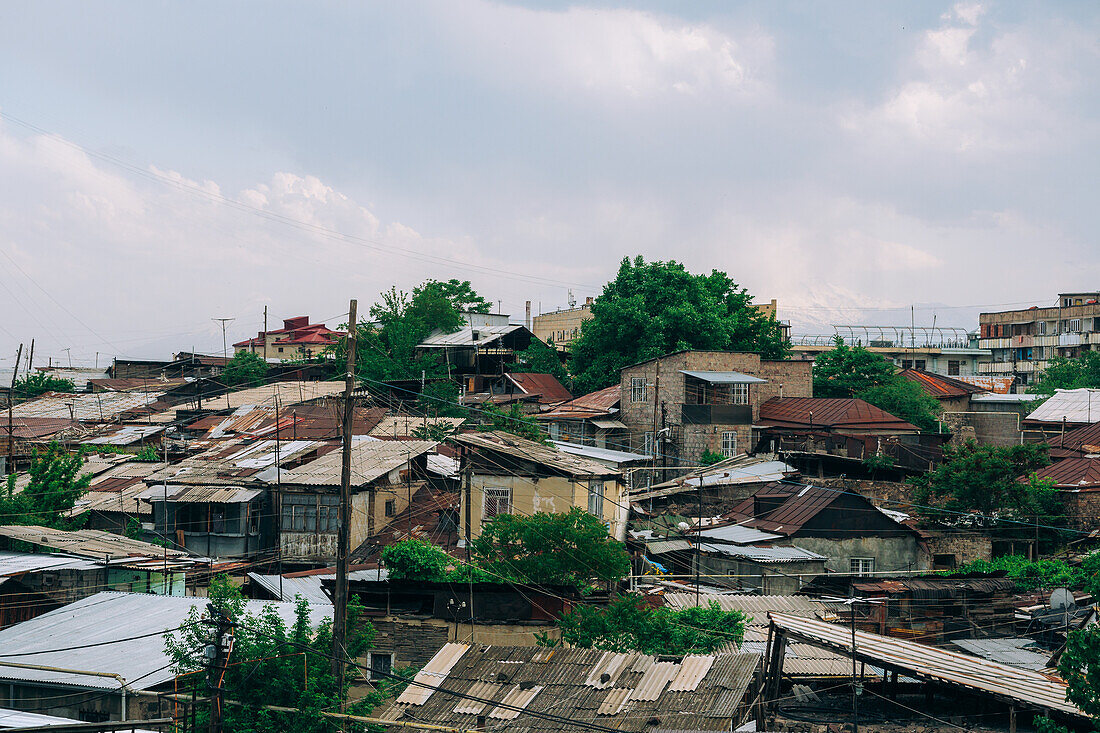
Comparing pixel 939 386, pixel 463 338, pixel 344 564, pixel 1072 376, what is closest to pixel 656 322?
pixel 463 338

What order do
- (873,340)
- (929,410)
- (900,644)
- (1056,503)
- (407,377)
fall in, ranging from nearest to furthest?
(900,644), (1056,503), (929,410), (407,377), (873,340)

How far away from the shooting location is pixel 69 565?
63.3 feet

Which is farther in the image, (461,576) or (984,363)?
(984,363)

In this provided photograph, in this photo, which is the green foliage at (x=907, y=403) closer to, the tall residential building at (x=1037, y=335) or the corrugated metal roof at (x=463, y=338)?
the corrugated metal roof at (x=463, y=338)

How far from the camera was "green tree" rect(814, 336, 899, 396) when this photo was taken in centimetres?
4991

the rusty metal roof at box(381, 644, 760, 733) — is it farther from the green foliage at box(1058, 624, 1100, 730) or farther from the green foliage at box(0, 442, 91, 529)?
the green foliage at box(0, 442, 91, 529)

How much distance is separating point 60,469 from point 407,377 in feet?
92.2

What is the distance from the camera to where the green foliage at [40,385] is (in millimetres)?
57781

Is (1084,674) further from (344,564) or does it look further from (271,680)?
(271,680)

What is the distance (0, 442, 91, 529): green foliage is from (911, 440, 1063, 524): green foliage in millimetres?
26384

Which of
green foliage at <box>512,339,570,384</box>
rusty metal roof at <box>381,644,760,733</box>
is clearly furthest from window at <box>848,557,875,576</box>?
green foliage at <box>512,339,570,384</box>

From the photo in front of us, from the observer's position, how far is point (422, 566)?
18.1 meters

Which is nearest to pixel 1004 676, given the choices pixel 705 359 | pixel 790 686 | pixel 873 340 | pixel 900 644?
pixel 900 644

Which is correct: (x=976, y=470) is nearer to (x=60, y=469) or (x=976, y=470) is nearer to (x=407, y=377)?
(x=60, y=469)
